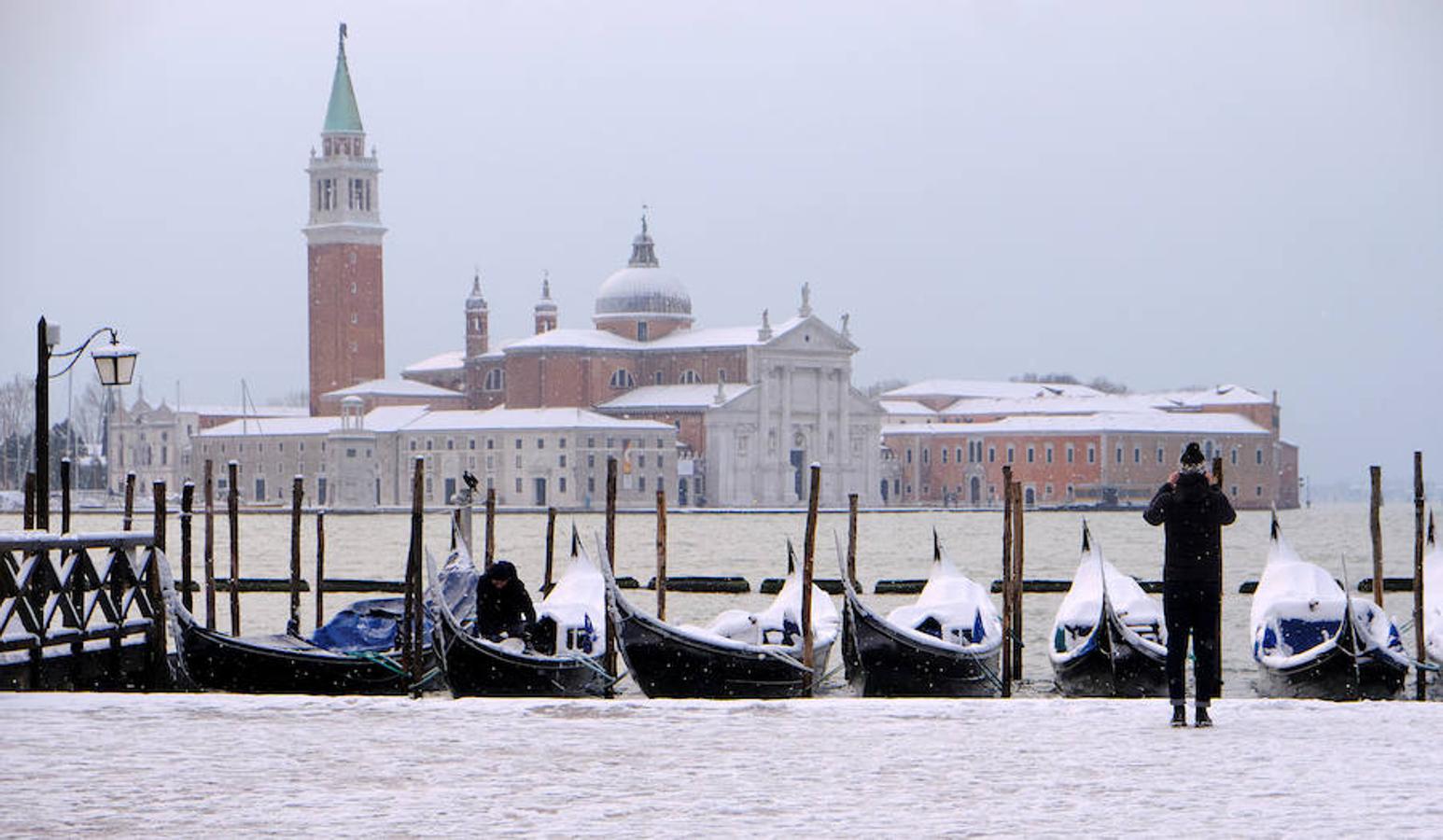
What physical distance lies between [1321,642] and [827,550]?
28.4m

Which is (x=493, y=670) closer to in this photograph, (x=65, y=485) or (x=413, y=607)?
(x=413, y=607)

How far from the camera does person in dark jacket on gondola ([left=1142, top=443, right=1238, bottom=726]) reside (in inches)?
295

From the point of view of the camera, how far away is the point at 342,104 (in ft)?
251

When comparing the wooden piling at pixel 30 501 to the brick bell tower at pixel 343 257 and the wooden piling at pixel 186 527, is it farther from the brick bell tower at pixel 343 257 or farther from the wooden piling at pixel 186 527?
the brick bell tower at pixel 343 257

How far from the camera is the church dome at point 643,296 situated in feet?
253

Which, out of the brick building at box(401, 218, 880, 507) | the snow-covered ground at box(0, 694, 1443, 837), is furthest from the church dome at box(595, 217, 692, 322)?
Answer: the snow-covered ground at box(0, 694, 1443, 837)

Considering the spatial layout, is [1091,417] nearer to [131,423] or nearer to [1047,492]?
[1047,492]

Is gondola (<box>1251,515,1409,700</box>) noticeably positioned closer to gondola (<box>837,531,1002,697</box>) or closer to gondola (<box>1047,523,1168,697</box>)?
gondola (<box>1047,523,1168,697</box>)

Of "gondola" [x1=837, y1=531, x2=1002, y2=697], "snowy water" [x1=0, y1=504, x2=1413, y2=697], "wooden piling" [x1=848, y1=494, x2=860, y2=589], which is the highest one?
"wooden piling" [x1=848, y1=494, x2=860, y2=589]

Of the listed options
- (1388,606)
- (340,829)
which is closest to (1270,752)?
(340,829)

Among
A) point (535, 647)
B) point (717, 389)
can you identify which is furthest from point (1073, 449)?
point (535, 647)

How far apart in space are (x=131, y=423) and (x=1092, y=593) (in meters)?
76.8

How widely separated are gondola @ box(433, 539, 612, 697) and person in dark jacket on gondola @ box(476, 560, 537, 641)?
8 cm

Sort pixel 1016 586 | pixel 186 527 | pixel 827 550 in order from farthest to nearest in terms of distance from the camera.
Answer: pixel 827 550, pixel 1016 586, pixel 186 527
